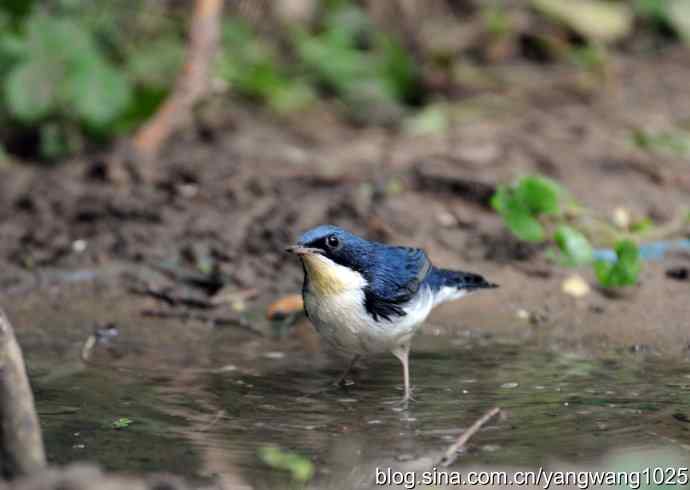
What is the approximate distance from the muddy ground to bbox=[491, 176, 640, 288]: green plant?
0.78 ft

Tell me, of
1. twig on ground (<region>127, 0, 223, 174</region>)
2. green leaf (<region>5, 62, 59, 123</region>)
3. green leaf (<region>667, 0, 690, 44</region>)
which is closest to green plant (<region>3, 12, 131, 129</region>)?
green leaf (<region>5, 62, 59, 123</region>)

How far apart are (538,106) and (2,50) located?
4842 mm

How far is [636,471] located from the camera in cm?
408

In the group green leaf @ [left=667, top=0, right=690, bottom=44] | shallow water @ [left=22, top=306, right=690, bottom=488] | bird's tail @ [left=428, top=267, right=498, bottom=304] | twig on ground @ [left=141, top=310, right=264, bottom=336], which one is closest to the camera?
shallow water @ [left=22, top=306, right=690, bottom=488]

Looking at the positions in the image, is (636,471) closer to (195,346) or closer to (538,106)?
(195,346)

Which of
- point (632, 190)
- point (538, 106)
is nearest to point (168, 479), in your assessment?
point (632, 190)

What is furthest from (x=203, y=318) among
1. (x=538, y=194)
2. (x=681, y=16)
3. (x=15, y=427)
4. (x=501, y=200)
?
(x=681, y=16)

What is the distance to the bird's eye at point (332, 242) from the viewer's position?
19.4ft

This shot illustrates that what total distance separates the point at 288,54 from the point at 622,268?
5831 mm

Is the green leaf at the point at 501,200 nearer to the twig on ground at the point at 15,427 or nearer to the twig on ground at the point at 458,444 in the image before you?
the twig on ground at the point at 458,444

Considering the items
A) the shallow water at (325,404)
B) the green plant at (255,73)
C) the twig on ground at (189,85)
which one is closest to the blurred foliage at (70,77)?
the twig on ground at (189,85)

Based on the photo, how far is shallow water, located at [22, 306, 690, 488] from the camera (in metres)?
4.76

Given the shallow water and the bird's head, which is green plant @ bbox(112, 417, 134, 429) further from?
the bird's head

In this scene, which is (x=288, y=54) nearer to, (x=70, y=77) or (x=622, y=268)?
(x=70, y=77)
